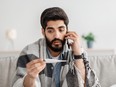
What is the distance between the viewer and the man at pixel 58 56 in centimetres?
141

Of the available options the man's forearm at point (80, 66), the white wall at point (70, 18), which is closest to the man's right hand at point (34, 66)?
the man's forearm at point (80, 66)

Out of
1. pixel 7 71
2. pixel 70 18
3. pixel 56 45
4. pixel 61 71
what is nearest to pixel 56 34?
pixel 56 45

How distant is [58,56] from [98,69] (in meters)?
0.38

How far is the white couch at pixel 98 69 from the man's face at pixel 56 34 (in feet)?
1.30

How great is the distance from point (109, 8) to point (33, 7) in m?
0.90

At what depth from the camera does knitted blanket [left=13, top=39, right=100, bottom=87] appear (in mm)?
1435

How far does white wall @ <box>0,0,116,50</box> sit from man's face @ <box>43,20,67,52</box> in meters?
1.56

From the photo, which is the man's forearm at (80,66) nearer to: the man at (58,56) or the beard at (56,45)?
the man at (58,56)

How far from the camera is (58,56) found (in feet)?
4.87

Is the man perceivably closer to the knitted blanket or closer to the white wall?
the knitted blanket

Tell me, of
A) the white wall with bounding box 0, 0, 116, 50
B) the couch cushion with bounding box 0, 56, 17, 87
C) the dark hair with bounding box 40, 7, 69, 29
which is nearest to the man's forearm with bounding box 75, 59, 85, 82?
the dark hair with bounding box 40, 7, 69, 29

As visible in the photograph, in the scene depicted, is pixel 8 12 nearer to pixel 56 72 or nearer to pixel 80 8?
pixel 80 8

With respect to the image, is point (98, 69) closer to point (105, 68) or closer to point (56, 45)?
point (105, 68)

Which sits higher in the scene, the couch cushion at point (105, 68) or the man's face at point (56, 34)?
the man's face at point (56, 34)
